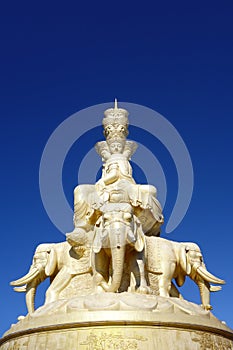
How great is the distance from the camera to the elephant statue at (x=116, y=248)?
1092 cm

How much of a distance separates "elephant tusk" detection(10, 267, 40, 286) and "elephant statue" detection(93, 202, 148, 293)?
178 cm

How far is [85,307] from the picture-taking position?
1009 cm

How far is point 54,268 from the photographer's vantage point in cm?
1248

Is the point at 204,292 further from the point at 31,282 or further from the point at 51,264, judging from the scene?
the point at 31,282

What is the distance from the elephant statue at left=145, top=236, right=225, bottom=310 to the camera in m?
12.0

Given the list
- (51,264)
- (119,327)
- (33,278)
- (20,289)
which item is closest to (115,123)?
(51,264)

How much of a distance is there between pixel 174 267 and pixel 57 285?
282 centimetres

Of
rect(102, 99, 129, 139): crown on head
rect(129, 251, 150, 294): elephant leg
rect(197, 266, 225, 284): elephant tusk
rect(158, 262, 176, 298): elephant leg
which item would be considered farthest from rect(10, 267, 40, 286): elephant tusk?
rect(102, 99, 129, 139): crown on head

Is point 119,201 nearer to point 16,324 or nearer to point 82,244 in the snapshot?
point 82,244

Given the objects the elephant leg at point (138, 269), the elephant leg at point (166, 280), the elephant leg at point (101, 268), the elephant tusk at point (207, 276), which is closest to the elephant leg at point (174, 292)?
the elephant leg at point (166, 280)

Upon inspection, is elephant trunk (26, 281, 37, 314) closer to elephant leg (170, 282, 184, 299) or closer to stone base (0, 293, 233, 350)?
stone base (0, 293, 233, 350)

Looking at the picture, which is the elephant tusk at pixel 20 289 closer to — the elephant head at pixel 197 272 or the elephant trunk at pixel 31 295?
the elephant trunk at pixel 31 295

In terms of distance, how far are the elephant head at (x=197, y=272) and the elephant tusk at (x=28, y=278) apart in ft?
11.4

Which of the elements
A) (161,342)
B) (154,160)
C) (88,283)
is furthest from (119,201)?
(161,342)
